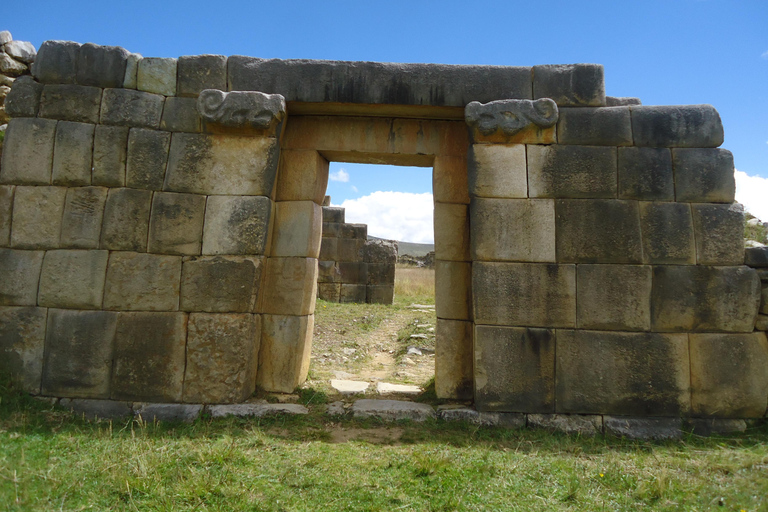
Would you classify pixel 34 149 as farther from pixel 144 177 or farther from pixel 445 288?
pixel 445 288

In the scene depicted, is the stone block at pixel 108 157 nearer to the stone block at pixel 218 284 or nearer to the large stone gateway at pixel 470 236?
the large stone gateway at pixel 470 236

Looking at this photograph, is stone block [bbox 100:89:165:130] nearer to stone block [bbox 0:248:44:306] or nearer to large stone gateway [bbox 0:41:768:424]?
large stone gateway [bbox 0:41:768:424]

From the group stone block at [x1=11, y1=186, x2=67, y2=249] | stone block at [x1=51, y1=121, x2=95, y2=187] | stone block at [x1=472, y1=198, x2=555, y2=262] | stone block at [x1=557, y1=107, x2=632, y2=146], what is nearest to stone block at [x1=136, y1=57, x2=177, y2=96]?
stone block at [x1=51, y1=121, x2=95, y2=187]

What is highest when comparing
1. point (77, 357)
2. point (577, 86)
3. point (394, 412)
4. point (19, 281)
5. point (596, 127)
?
point (577, 86)

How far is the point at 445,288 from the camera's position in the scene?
4.86 meters

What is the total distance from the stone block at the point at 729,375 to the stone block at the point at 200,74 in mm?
5362

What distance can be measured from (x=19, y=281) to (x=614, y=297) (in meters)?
5.78

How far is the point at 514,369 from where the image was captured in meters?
4.25

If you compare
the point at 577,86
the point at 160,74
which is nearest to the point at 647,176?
the point at 577,86

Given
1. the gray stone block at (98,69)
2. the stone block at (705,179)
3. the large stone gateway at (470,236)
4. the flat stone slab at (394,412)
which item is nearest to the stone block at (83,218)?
the large stone gateway at (470,236)

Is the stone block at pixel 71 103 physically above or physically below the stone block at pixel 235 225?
above

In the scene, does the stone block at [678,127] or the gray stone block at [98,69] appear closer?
the stone block at [678,127]

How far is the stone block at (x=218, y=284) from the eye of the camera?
14.4 feet

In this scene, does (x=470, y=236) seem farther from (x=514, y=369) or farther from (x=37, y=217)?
(x=37, y=217)
